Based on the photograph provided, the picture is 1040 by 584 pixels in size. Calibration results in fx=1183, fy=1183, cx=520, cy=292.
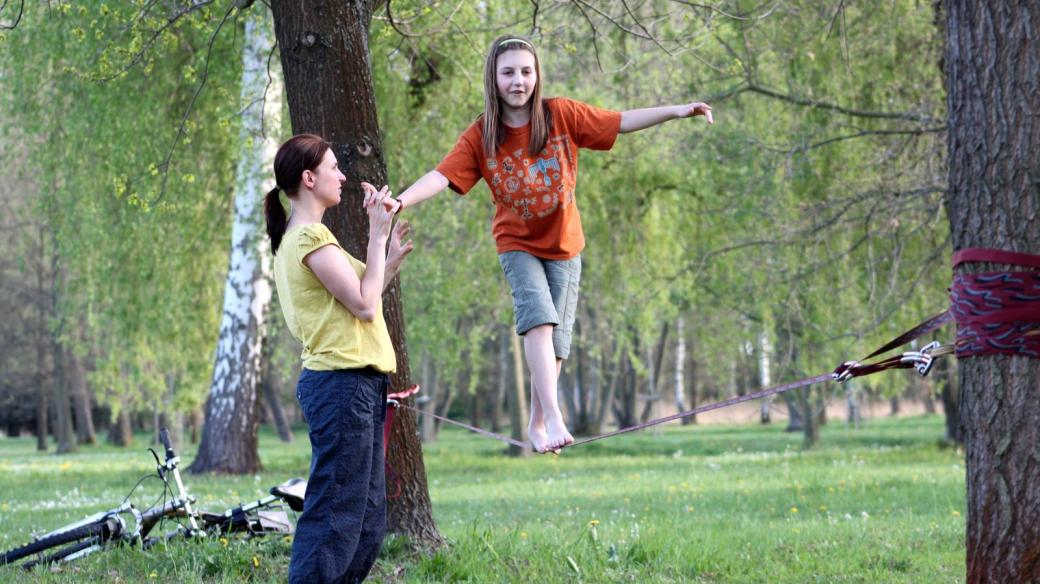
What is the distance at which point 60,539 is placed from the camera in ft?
19.8

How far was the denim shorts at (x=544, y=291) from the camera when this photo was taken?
518 cm

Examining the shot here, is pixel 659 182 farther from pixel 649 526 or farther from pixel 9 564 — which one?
pixel 9 564

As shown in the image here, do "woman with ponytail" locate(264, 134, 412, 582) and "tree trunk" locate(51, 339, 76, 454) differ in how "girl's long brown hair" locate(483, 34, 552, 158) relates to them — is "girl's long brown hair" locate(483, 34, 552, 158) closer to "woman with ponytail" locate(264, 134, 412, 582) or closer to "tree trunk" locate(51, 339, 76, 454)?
"woman with ponytail" locate(264, 134, 412, 582)

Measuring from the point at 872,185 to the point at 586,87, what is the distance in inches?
273

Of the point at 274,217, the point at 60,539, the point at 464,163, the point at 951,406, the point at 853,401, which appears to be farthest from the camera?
the point at 853,401

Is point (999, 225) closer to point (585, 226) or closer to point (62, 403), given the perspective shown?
point (585, 226)

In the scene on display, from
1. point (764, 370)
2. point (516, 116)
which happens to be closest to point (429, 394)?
point (764, 370)

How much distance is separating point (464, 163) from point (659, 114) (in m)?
0.85

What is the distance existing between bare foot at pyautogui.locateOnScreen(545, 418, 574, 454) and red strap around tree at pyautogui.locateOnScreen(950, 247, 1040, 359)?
5.43 ft

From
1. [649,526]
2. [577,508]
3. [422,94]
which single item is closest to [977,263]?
[649,526]

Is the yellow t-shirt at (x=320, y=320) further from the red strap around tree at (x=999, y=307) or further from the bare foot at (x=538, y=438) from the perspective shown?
the red strap around tree at (x=999, y=307)

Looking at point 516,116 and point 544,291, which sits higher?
point 516,116

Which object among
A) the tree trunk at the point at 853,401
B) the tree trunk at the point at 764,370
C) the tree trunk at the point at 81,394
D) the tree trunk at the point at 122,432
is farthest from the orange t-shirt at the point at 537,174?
the tree trunk at the point at 122,432

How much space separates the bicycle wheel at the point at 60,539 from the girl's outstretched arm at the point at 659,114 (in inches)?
136
